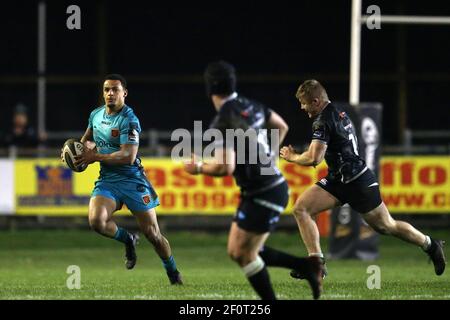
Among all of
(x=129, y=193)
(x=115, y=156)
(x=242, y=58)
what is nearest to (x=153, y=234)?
(x=129, y=193)

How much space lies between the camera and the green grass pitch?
1160cm

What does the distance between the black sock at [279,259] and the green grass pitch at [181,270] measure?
104 centimetres

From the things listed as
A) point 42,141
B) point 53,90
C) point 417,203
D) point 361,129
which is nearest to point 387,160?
point 417,203

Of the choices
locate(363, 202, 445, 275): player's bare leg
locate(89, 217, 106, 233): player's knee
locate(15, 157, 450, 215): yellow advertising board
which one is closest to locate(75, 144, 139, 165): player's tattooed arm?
locate(89, 217, 106, 233): player's knee

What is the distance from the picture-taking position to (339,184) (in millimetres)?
12438

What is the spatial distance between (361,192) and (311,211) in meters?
0.63

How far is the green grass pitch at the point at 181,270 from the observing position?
11602 millimetres

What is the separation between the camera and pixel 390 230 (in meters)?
12.4

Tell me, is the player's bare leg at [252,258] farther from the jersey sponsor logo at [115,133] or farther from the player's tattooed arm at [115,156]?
the jersey sponsor logo at [115,133]

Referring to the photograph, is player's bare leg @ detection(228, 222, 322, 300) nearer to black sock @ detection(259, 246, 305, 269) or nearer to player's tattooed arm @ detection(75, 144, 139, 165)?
black sock @ detection(259, 246, 305, 269)

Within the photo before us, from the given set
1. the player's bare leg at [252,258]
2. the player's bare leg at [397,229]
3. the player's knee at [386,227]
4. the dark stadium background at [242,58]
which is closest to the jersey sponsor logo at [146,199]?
the player's bare leg at [397,229]

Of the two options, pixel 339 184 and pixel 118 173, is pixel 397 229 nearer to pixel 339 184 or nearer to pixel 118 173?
pixel 339 184

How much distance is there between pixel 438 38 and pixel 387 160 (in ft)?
30.9
